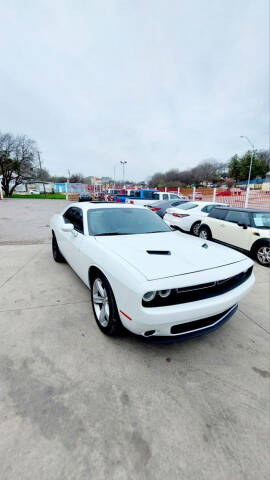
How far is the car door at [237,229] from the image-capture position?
534 cm

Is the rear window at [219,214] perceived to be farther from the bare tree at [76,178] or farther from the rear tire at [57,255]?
the bare tree at [76,178]

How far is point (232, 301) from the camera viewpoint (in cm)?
208

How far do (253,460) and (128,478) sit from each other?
83 centimetres

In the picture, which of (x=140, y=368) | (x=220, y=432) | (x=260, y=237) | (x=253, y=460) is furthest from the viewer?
(x=260, y=237)

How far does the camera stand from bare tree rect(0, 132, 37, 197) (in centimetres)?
3272

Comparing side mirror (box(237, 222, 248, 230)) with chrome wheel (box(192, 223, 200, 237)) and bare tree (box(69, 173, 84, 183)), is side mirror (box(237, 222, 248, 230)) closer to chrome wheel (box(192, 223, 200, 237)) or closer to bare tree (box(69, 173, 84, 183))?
chrome wheel (box(192, 223, 200, 237))

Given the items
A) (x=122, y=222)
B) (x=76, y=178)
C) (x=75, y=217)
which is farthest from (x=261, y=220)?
(x=76, y=178)

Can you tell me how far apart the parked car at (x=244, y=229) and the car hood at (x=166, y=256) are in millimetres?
3049

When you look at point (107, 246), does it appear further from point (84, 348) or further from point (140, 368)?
point (140, 368)

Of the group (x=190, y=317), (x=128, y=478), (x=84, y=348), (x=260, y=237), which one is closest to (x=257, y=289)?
(x=260, y=237)

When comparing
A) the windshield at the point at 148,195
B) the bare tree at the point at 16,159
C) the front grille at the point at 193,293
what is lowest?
the front grille at the point at 193,293

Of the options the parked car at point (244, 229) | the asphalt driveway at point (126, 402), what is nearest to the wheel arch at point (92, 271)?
the asphalt driveway at point (126, 402)

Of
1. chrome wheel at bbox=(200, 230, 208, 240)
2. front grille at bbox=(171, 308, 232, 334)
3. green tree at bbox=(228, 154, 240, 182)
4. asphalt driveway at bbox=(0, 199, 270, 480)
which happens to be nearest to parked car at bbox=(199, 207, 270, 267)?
chrome wheel at bbox=(200, 230, 208, 240)

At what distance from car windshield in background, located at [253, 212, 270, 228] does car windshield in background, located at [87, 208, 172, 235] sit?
317 cm
